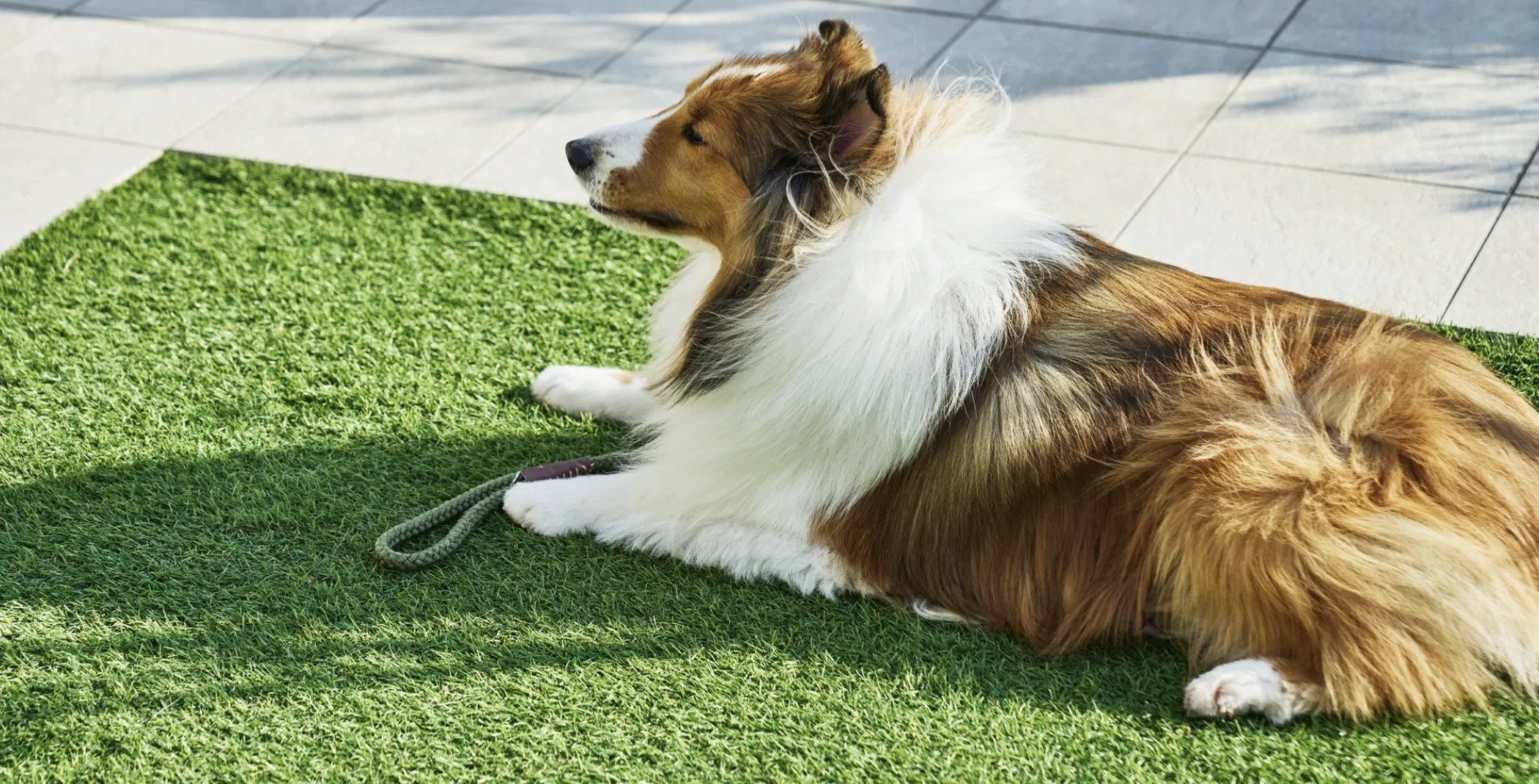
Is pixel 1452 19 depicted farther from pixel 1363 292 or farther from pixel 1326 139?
pixel 1363 292

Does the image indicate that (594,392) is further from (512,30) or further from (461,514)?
Answer: (512,30)

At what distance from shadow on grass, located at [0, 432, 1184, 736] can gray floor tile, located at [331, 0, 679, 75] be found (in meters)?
2.63

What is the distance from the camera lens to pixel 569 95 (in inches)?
204

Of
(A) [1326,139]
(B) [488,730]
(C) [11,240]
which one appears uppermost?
(A) [1326,139]

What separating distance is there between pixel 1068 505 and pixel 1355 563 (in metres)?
0.51

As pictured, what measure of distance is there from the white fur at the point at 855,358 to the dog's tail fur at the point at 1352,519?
42 cm

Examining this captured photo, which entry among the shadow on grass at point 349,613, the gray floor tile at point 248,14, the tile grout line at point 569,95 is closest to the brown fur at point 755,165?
the shadow on grass at point 349,613

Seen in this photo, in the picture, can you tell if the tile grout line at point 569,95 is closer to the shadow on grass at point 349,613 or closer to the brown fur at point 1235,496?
the shadow on grass at point 349,613

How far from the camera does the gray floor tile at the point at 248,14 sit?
5715 mm

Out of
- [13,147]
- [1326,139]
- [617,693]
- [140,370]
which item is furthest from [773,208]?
[13,147]

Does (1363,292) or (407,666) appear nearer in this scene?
(407,666)

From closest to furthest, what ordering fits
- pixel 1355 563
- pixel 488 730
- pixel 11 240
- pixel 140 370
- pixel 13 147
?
pixel 1355 563
pixel 488 730
pixel 140 370
pixel 11 240
pixel 13 147

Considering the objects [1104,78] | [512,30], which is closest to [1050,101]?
[1104,78]

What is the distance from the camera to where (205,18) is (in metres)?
5.80
